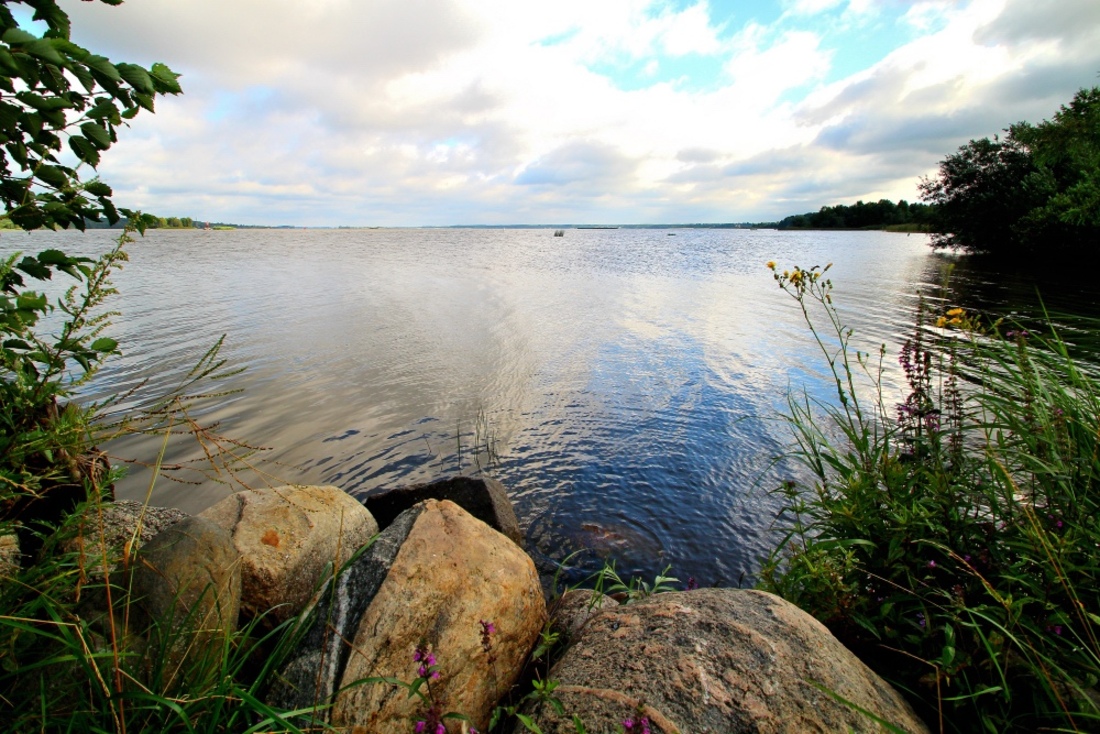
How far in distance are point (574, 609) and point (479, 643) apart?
A: 1070 millimetres

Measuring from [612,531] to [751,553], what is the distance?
66.4 inches

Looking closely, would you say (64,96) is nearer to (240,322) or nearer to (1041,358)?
(1041,358)

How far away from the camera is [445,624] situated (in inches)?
111

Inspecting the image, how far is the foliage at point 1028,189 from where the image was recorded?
72.7 ft

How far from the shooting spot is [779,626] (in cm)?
258

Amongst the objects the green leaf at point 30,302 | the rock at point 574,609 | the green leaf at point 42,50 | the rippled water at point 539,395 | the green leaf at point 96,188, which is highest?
the green leaf at point 42,50

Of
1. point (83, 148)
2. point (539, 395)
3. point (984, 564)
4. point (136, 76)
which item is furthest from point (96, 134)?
point (539, 395)

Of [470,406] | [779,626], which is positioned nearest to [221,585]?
[779,626]

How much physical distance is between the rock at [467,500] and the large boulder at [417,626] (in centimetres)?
268

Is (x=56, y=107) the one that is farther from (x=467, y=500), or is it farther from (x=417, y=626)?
(x=467, y=500)

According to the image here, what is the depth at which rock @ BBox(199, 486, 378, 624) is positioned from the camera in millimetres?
3688

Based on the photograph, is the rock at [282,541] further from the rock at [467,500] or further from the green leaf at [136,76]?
the green leaf at [136,76]

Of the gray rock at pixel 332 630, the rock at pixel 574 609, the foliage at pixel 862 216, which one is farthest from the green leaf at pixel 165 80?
the foliage at pixel 862 216

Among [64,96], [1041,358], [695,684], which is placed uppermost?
[64,96]
